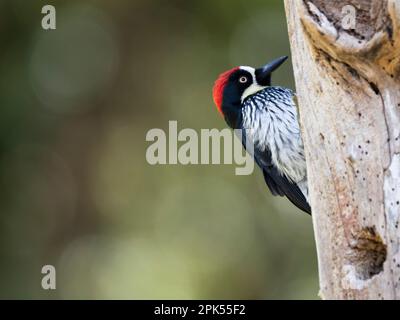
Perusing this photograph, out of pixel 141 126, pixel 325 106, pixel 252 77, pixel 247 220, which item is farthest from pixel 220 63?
pixel 325 106

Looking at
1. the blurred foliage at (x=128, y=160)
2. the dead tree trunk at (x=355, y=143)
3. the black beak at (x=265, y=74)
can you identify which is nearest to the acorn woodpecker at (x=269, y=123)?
the black beak at (x=265, y=74)

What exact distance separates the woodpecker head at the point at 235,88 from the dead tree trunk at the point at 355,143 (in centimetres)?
228

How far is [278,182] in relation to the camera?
17.5 feet

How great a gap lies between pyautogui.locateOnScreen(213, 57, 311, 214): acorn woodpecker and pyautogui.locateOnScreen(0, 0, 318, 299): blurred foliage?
300 centimetres

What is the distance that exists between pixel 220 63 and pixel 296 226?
236cm

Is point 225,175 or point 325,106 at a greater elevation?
point 225,175

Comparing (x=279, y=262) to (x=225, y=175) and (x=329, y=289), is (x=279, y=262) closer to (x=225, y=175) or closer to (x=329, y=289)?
(x=225, y=175)

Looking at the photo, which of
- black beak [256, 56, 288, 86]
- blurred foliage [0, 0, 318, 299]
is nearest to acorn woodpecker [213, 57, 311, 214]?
black beak [256, 56, 288, 86]

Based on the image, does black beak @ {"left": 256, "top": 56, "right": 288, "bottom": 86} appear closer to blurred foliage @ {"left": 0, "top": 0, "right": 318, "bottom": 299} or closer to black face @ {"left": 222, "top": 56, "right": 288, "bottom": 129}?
black face @ {"left": 222, "top": 56, "right": 288, "bottom": 129}

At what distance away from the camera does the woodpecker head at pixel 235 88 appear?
5.58 m

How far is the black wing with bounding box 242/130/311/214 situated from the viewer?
16.9 feet

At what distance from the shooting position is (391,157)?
312 centimetres

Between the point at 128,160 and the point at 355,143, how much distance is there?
626 cm

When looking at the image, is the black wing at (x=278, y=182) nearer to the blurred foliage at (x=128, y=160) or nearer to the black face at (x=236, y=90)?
the black face at (x=236, y=90)
